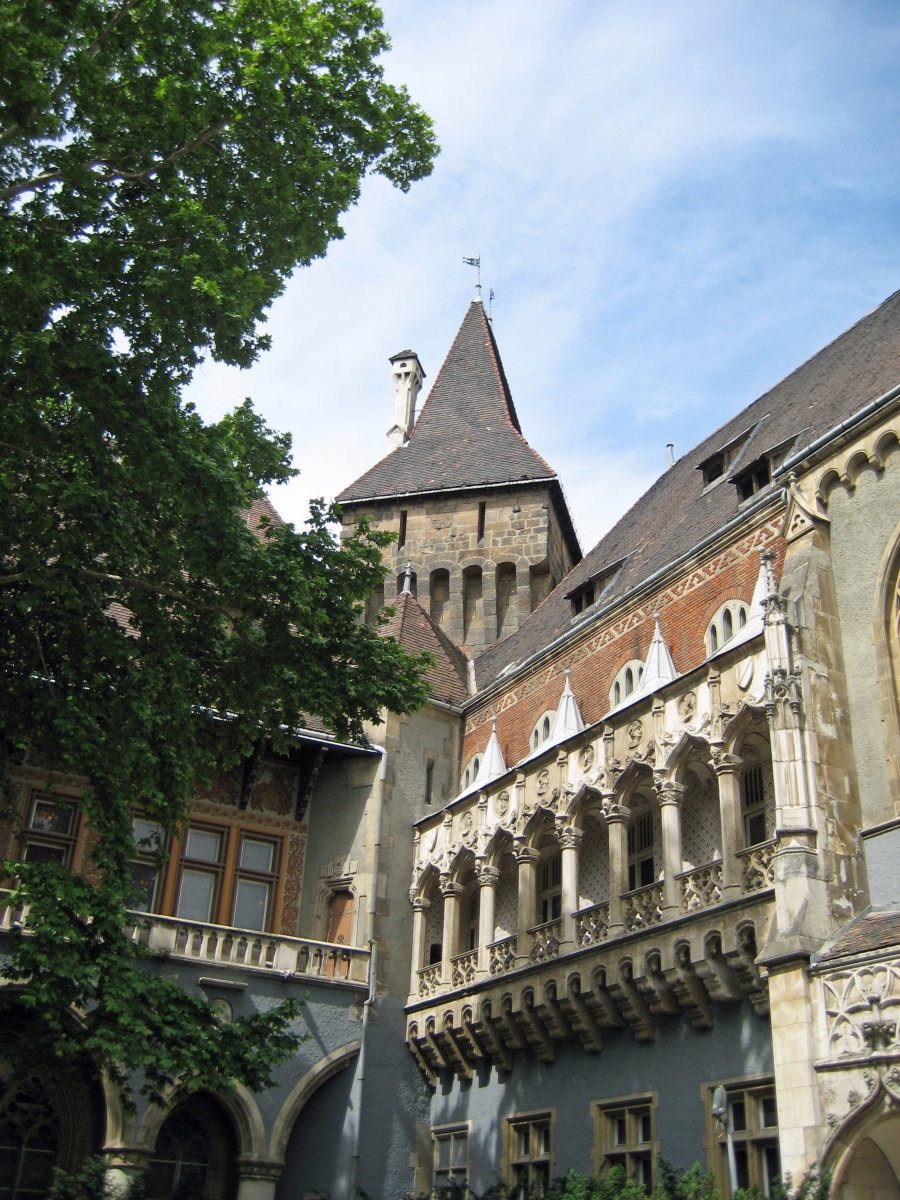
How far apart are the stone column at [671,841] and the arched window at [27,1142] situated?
9.01 m

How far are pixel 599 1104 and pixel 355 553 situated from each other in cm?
744

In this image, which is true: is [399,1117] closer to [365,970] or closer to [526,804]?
[365,970]

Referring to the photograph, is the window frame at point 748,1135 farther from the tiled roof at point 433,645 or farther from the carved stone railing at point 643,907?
the tiled roof at point 433,645

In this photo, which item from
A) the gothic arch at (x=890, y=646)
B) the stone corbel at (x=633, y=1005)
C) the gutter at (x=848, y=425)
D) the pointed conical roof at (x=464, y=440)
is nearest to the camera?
the gothic arch at (x=890, y=646)

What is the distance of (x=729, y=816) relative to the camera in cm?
1397

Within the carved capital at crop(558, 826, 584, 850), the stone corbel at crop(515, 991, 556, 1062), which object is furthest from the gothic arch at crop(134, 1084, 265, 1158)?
the carved capital at crop(558, 826, 584, 850)

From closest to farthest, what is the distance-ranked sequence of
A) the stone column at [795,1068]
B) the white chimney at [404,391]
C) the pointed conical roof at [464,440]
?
the stone column at [795,1068] < the pointed conical roof at [464,440] < the white chimney at [404,391]

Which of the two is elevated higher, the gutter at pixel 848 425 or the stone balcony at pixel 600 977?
the gutter at pixel 848 425

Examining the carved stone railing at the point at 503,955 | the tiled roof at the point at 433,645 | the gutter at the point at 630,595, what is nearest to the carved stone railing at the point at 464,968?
the carved stone railing at the point at 503,955

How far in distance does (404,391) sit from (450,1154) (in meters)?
22.3

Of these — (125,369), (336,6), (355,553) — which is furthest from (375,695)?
(336,6)

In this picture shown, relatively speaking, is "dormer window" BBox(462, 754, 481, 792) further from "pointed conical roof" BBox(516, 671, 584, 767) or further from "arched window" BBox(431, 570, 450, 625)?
"arched window" BBox(431, 570, 450, 625)

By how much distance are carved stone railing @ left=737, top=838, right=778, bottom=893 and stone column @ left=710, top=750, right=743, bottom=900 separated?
0.07 m

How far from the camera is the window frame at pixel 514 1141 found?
1595 cm
